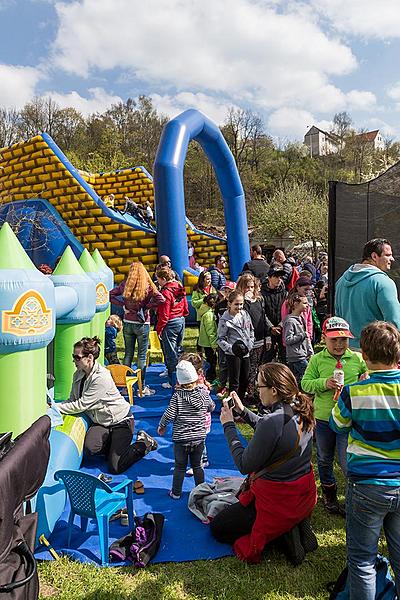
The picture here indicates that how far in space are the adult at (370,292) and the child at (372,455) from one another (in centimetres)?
115

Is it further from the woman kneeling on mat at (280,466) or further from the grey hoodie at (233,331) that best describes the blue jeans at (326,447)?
the grey hoodie at (233,331)

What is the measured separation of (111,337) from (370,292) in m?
4.29

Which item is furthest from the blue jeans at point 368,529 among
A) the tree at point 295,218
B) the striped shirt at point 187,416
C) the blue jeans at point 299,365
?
the tree at point 295,218

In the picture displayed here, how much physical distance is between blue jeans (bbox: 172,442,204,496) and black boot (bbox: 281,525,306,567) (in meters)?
0.96

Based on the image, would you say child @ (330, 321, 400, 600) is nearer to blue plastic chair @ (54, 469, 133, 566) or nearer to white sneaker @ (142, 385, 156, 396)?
blue plastic chair @ (54, 469, 133, 566)

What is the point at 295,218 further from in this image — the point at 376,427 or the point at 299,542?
the point at 376,427

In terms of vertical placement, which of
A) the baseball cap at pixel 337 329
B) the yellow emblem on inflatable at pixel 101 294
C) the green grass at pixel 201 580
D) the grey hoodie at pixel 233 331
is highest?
the yellow emblem on inflatable at pixel 101 294

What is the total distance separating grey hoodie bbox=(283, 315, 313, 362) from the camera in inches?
186

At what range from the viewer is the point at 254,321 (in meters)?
5.58

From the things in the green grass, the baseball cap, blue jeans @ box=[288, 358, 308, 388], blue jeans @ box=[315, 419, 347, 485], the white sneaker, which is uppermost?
the baseball cap

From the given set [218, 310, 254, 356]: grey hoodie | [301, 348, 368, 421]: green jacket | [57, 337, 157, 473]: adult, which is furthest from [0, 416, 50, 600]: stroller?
[218, 310, 254, 356]: grey hoodie

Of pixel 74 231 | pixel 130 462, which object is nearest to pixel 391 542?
pixel 130 462

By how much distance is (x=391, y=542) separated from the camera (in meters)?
2.20

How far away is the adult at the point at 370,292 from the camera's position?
3.27m
